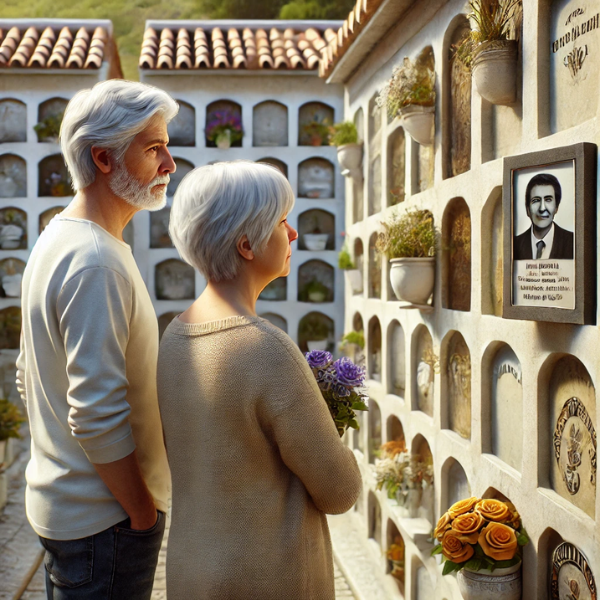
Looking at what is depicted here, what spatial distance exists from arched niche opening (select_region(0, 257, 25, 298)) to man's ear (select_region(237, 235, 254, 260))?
5070mm

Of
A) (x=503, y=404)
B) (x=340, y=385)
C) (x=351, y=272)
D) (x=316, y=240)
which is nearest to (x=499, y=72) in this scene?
(x=503, y=404)

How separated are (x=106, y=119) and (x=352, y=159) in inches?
127

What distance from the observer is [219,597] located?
130cm

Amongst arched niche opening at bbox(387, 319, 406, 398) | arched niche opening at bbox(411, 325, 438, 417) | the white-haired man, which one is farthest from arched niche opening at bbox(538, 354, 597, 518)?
arched niche opening at bbox(387, 319, 406, 398)

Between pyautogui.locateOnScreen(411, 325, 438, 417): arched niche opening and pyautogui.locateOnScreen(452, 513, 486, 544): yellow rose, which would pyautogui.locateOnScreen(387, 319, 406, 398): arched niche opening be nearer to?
pyautogui.locateOnScreen(411, 325, 438, 417): arched niche opening

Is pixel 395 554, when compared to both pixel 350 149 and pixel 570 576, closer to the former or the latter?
pixel 570 576

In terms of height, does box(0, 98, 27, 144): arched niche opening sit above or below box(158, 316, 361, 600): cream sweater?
above

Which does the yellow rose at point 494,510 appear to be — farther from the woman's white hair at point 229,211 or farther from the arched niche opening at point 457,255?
the woman's white hair at point 229,211

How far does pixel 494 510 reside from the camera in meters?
2.12

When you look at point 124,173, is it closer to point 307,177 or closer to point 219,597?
point 219,597

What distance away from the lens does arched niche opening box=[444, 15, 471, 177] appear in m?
2.69

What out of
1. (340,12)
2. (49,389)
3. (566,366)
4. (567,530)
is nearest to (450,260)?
(566,366)

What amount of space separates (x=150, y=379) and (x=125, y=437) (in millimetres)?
180

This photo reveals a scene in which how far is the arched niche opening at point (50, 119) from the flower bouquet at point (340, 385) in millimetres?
4999
